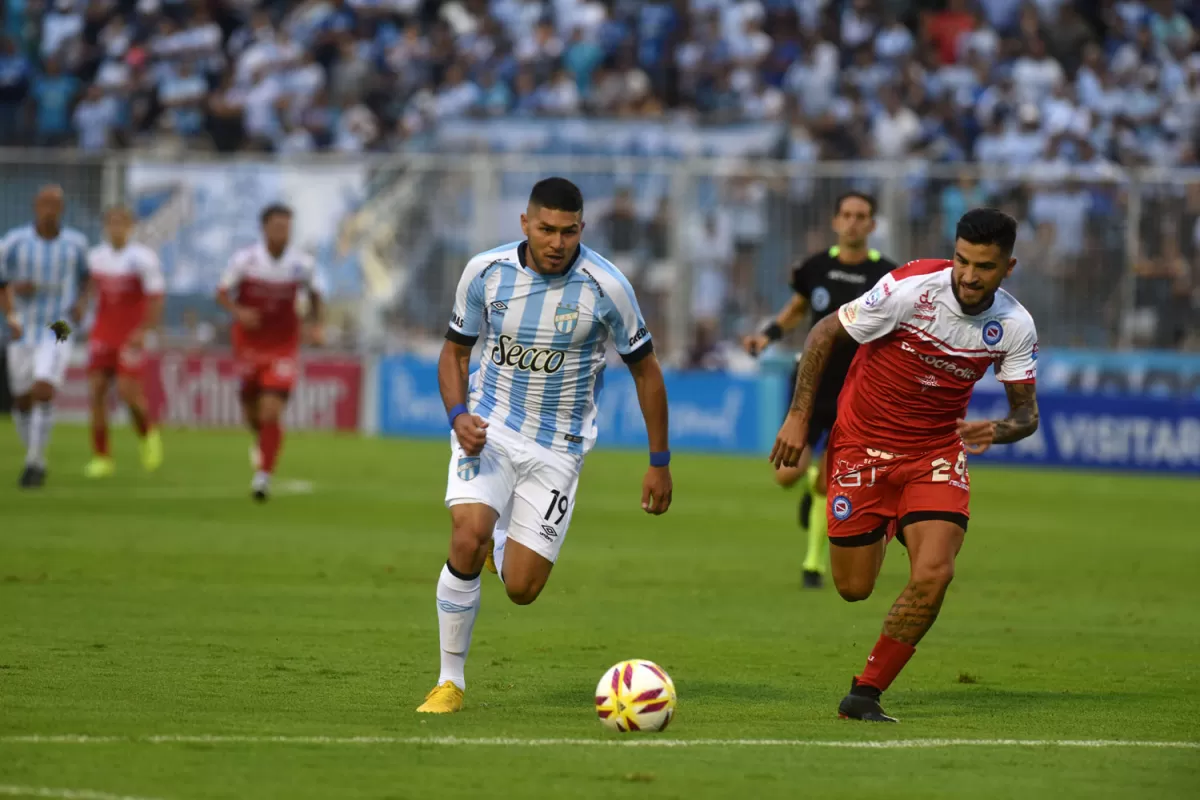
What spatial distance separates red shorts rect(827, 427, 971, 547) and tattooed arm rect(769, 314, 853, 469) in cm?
39

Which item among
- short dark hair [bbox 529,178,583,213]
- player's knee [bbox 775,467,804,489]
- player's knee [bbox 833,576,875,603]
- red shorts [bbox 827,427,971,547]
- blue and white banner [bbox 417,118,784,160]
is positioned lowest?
player's knee [bbox 833,576,875,603]

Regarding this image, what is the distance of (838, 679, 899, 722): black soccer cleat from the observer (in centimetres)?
844

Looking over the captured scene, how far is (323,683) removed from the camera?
9.12 metres

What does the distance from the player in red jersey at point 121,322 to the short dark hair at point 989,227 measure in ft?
47.4

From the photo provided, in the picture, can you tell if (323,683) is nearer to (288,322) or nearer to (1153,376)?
(288,322)

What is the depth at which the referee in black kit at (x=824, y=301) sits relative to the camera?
13.4m

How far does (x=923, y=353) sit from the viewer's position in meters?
8.95

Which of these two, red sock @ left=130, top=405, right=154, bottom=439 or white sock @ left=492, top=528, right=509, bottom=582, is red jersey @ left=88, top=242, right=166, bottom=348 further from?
white sock @ left=492, top=528, right=509, bottom=582

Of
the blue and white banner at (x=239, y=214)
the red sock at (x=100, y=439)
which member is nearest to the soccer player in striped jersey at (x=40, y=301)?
the red sock at (x=100, y=439)

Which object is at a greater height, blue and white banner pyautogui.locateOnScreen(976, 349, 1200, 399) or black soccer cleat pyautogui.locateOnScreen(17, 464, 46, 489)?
blue and white banner pyautogui.locateOnScreen(976, 349, 1200, 399)

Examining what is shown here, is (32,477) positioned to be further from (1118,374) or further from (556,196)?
(1118,374)

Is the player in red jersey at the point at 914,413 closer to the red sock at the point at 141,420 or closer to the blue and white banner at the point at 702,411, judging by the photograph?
the red sock at the point at 141,420

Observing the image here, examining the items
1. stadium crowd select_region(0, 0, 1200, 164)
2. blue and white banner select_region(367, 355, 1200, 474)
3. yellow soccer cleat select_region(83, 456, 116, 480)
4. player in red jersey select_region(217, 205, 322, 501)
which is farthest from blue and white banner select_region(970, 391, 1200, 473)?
yellow soccer cleat select_region(83, 456, 116, 480)

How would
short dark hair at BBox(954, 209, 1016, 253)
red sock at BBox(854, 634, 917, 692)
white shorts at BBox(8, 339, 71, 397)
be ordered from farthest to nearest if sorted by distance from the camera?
1. white shorts at BBox(8, 339, 71, 397)
2. red sock at BBox(854, 634, 917, 692)
3. short dark hair at BBox(954, 209, 1016, 253)
